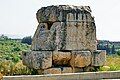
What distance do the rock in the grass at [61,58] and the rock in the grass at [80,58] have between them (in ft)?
0.54

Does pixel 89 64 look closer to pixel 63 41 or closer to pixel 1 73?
pixel 63 41

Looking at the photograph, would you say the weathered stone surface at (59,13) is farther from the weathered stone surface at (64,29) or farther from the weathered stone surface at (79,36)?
the weathered stone surface at (79,36)

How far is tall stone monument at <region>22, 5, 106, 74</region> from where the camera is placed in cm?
1357

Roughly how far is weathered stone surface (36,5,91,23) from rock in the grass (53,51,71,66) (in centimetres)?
109

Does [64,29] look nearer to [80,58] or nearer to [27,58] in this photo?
[80,58]

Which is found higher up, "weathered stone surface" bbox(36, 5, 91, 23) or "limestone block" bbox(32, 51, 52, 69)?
"weathered stone surface" bbox(36, 5, 91, 23)

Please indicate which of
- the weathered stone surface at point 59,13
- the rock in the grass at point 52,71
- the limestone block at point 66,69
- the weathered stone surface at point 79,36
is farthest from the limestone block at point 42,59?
the weathered stone surface at point 59,13

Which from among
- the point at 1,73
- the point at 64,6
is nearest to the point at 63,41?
the point at 64,6

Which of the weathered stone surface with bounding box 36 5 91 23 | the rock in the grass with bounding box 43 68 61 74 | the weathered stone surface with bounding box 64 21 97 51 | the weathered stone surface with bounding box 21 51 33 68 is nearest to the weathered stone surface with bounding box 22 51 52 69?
the weathered stone surface with bounding box 21 51 33 68

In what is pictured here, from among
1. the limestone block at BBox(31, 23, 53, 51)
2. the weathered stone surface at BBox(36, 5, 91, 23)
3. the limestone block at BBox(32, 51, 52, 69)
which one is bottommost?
the limestone block at BBox(32, 51, 52, 69)

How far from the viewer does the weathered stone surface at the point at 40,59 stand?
13188mm

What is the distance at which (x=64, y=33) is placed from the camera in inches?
537

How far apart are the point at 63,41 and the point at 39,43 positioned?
78cm

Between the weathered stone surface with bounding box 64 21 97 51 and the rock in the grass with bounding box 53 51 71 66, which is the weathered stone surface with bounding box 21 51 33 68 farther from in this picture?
the weathered stone surface with bounding box 64 21 97 51
